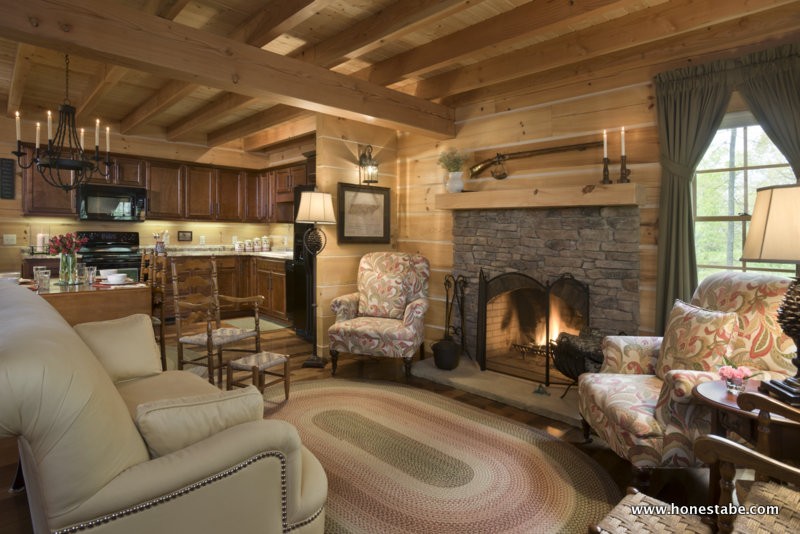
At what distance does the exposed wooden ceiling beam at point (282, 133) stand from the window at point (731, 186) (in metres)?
3.79

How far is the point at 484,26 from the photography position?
123 inches

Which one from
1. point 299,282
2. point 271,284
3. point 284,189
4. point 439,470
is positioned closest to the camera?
point 439,470

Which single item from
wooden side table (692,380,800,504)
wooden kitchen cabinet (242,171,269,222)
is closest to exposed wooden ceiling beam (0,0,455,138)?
wooden side table (692,380,800,504)

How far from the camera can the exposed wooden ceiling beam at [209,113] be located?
4605mm

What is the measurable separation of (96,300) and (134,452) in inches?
108

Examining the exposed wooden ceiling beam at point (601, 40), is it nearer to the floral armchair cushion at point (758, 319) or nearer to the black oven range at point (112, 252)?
the floral armchair cushion at point (758, 319)

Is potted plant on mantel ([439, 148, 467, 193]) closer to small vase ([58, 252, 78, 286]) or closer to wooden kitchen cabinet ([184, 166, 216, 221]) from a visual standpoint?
small vase ([58, 252, 78, 286])

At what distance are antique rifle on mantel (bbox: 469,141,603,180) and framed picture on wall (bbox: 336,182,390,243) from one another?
1.03 metres

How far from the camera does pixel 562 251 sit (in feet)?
12.4

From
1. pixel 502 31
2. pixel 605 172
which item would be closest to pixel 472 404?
pixel 605 172

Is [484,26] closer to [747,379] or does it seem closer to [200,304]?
[747,379]

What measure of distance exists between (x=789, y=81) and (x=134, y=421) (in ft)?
12.1

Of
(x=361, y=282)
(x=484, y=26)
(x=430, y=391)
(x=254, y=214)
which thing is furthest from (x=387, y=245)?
(x=254, y=214)

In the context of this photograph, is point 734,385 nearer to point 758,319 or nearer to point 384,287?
point 758,319
